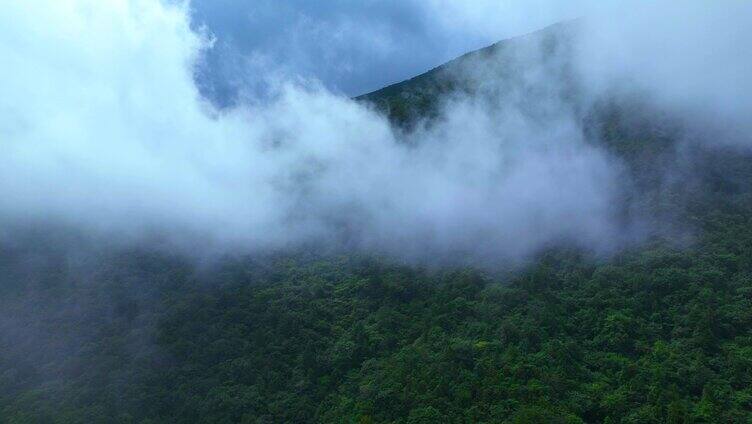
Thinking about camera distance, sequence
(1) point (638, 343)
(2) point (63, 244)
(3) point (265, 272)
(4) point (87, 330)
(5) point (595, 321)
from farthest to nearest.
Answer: (2) point (63, 244)
(3) point (265, 272)
(4) point (87, 330)
(5) point (595, 321)
(1) point (638, 343)

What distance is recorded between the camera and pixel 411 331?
37.0 m

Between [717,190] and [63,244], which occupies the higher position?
[717,190]

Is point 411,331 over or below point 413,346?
over

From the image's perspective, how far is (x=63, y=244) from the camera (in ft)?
164

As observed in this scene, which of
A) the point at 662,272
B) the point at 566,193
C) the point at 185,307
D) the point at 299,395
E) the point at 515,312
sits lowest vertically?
the point at 299,395

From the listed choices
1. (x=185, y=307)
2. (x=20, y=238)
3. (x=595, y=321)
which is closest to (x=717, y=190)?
(x=595, y=321)

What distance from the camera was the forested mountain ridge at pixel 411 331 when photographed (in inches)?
1198

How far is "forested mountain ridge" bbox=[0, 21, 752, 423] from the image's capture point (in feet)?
99.9

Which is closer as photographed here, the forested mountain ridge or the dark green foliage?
the dark green foliage

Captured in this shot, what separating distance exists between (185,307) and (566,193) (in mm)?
27123

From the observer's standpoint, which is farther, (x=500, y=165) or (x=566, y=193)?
(x=500, y=165)

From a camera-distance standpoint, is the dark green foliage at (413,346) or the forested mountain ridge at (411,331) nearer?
the dark green foliage at (413,346)

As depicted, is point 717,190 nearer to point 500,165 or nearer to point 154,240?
point 500,165

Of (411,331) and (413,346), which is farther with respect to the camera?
(411,331)
